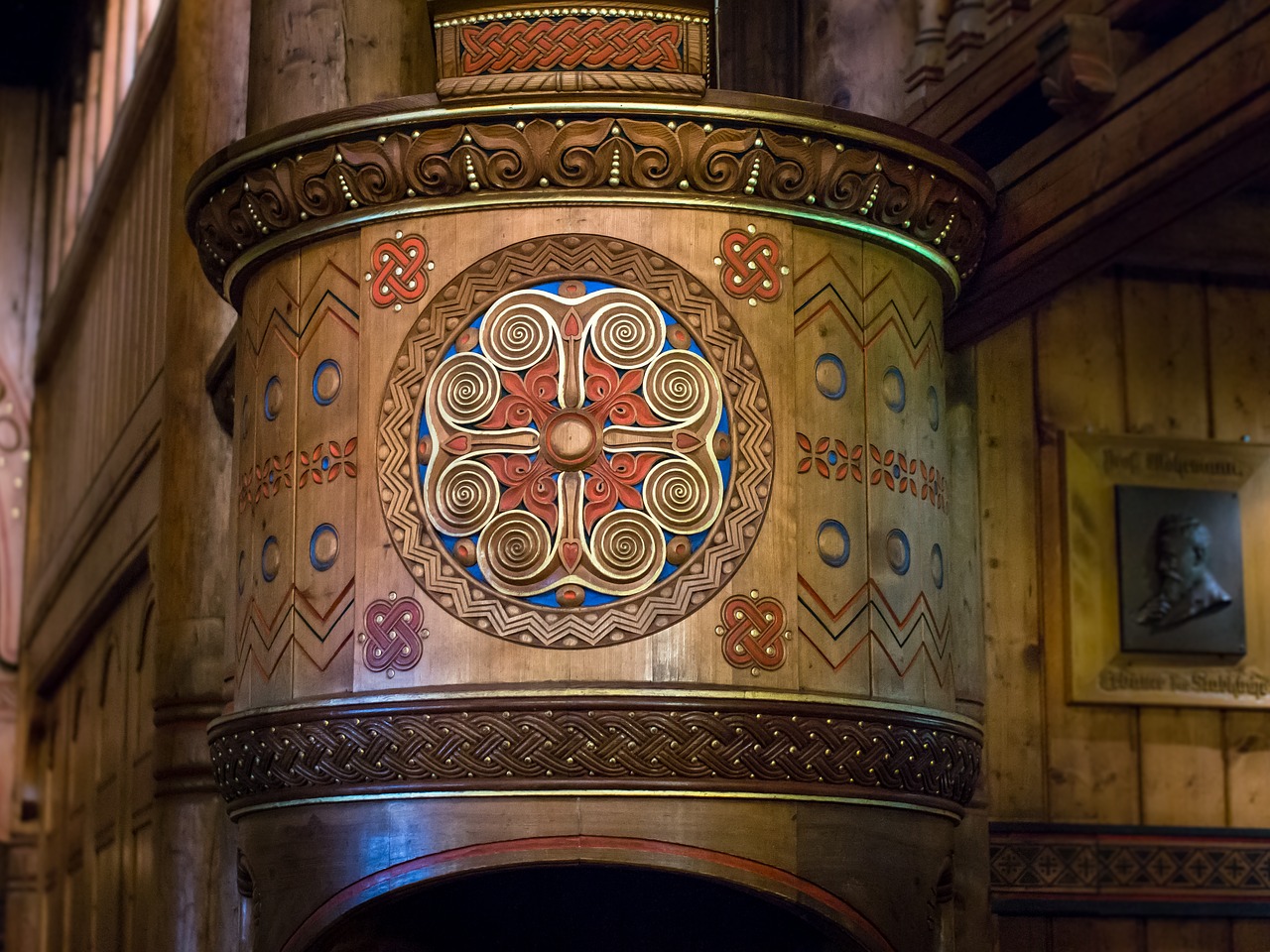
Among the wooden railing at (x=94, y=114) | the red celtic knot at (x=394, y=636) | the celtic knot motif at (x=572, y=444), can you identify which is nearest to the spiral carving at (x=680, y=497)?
the celtic knot motif at (x=572, y=444)

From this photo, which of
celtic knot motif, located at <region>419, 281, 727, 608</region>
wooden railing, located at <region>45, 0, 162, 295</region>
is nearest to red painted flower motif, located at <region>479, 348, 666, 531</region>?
celtic knot motif, located at <region>419, 281, 727, 608</region>

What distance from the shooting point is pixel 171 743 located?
6027mm

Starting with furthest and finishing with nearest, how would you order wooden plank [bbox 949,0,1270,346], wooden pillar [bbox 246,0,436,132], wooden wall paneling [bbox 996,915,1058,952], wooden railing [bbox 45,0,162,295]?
wooden railing [bbox 45,0,162,295]
wooden pillar [bbox 246,0,436,132]
wooden wall paneling [bbox 996,915,1058,952]
wooden plank [bbox 949,0,1270,346]

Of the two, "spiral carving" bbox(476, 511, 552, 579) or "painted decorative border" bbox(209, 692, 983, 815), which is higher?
"spiral carving" bbox(476, 511, 552, 579)

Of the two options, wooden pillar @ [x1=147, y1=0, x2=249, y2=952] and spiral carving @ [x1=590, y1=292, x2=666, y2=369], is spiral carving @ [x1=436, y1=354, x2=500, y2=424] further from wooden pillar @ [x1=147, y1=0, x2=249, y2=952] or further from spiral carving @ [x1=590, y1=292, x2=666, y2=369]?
wooden pillar @ [x1=147, y1=0, x2=249, y2=952]

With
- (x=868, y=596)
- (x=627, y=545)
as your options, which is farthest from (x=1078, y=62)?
(x=627, y=545)

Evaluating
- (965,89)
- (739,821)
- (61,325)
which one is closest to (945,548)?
(739,821)

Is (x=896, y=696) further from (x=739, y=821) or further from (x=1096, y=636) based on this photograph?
(x=1096, y=636)

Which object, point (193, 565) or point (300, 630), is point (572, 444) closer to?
point (300, 630)

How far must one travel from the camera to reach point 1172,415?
5.73 metres

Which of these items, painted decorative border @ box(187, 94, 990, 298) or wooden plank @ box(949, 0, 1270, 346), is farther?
painted decorative border @ box(187, 94, 990, 298)

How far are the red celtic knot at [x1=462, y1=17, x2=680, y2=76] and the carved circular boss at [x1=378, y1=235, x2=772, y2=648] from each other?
1.31 feet

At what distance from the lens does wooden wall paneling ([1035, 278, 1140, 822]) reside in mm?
5430

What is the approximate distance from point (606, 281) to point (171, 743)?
261 centimetres
